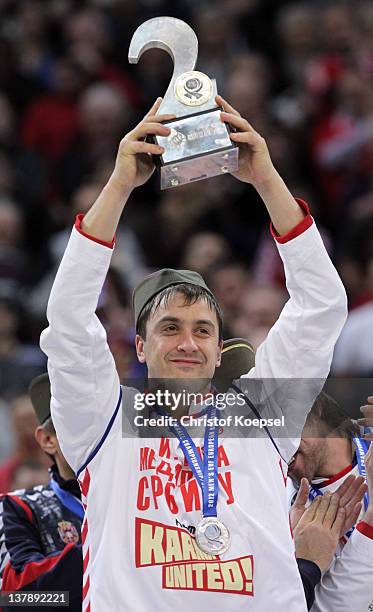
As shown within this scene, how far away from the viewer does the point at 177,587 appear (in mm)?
3629

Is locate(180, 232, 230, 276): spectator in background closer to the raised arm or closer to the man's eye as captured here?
the man's eye

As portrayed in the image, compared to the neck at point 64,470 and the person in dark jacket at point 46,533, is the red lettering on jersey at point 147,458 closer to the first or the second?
the person in dark jacket at point 46,533

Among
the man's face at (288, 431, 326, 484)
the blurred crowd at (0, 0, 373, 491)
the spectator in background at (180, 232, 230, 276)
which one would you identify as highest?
the blurred crowd at (0, 0, 373, 491)

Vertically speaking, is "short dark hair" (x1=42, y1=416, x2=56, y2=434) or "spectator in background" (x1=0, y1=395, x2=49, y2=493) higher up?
"spectator in background" (x1=0, y1=395, x2=49, y2=493)

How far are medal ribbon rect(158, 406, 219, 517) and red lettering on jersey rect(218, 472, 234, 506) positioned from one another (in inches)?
1.6

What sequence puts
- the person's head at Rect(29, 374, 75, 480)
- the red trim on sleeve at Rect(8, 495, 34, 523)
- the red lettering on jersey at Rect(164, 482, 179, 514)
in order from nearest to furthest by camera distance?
the red lettering on jersey at Rect(164, 482, 179, 514)
the red trim on sleeve at Rect(8, 495, 34, 523)
the person's head at Rect(29, 374, 75, 480)

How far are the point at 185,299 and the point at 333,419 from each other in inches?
28.0

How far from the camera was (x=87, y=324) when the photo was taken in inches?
146

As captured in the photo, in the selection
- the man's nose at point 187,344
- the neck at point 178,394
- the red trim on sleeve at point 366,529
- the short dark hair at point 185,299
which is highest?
the short dark hair at point 185,299

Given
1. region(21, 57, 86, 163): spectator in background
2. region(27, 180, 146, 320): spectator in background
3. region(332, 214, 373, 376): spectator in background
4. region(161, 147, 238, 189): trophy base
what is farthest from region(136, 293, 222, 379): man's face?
region(21, 57, 86, 163): spectator in background

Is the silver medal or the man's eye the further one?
the man's eye

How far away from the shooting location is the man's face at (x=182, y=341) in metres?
3.85

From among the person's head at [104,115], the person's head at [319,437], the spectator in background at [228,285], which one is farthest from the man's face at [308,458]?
the person's head at [104,115]

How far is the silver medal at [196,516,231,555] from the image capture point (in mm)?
3672
